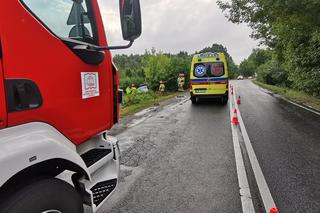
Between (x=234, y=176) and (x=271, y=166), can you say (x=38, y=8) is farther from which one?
(x=271, y=166)

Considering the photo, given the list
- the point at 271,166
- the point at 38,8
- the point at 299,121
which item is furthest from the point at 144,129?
the point at 38,8

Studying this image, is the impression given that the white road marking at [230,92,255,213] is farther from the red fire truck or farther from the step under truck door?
the step under truck door

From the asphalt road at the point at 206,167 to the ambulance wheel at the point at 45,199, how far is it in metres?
1.64

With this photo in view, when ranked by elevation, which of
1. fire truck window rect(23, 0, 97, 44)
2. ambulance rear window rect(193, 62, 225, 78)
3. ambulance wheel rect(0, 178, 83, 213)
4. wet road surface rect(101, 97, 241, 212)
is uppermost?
fire truck window rect(23, 0, 97, 44)

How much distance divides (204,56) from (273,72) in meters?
25.8

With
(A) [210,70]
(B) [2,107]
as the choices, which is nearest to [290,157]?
(B) [2,107]

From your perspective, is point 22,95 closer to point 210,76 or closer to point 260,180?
point 260,180

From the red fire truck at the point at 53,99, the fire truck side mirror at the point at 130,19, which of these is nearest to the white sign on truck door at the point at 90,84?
the red fire truck at the point at 53,99

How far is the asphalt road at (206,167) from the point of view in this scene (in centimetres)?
386

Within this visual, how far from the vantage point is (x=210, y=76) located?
15.6 m

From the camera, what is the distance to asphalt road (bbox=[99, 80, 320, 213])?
3.86 metres

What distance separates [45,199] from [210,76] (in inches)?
565

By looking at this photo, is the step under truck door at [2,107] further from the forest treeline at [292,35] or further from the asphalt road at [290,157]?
the forest treeline at [292,35]

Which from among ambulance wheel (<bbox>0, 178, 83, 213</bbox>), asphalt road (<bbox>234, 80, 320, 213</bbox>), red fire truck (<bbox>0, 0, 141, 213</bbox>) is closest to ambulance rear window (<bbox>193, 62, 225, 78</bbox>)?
asphalt road (<bbox>234, 80, 320, 213</bbox>)
